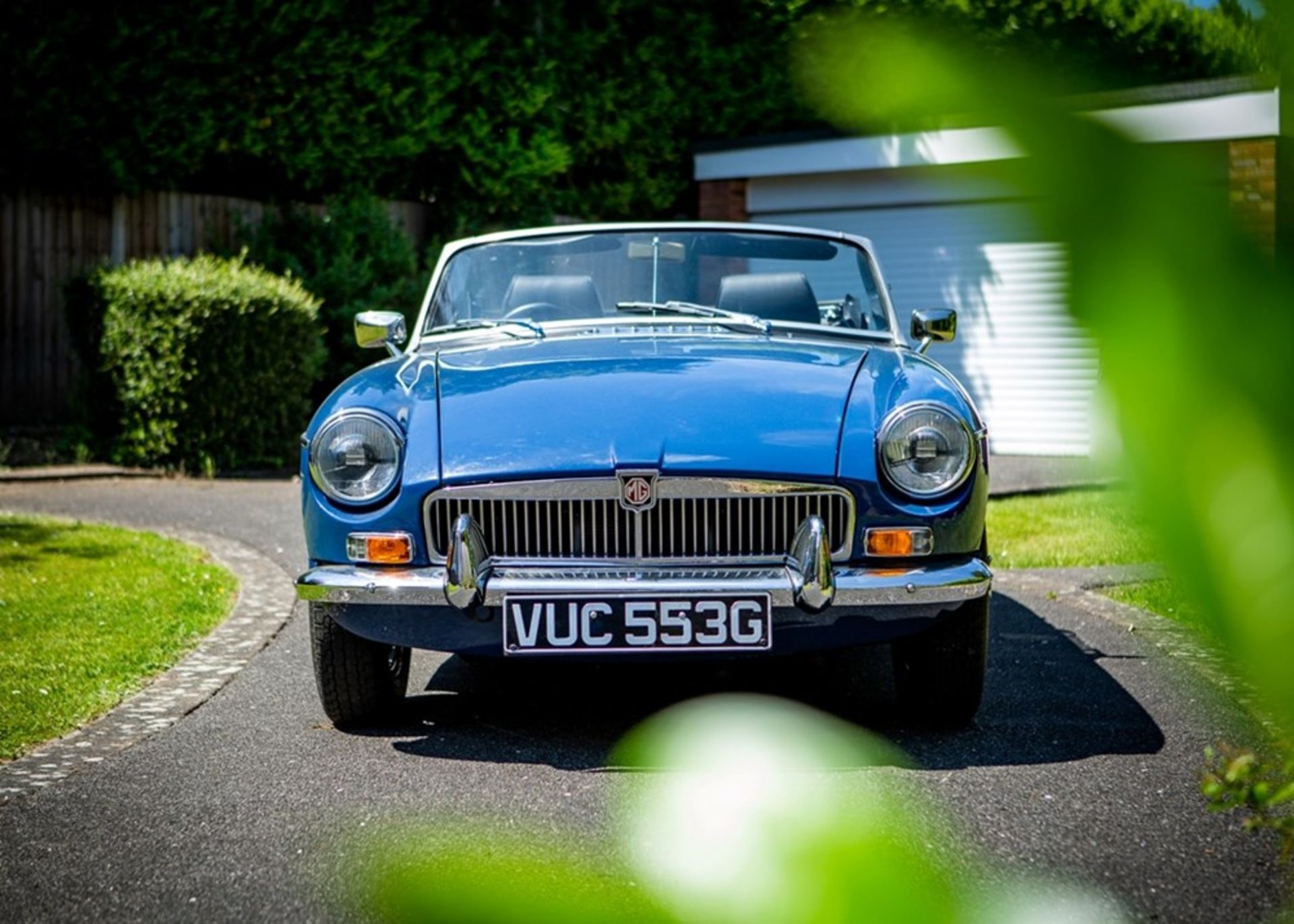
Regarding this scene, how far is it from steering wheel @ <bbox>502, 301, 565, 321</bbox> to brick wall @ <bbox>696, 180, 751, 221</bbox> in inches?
401

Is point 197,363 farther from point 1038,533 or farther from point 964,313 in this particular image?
point 964,313

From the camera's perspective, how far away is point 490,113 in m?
14.5

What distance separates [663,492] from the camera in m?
3.93

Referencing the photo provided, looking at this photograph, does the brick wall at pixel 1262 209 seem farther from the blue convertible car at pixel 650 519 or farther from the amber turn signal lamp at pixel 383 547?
the amber turn signal lamp at pixel 383 547

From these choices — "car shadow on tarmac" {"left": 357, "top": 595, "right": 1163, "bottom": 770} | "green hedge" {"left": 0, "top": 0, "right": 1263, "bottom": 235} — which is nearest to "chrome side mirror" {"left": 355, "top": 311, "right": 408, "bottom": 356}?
"car shadow on tarmac" {"left": 357, "top": 595, "right": 1163, "bottom": 770}

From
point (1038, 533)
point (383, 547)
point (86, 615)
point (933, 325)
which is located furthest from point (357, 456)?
point (1038, 533)

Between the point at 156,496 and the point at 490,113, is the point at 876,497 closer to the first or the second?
the point at 156,496

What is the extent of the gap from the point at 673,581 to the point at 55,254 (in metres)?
9.74

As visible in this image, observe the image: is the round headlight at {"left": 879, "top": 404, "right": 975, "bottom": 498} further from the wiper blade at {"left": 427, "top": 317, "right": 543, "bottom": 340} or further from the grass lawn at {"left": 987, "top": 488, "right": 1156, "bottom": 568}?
the wiper blade at {"left": 427, "top": 317, "right": 543, "bottom": 340}

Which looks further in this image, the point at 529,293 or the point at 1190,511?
the point at 529,293

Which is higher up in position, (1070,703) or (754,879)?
(754,879)

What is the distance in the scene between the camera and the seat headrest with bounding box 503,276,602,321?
5.43 m

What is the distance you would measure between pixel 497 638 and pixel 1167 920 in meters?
1.79

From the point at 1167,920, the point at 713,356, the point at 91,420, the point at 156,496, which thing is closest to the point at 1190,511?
the point at 1167,920
